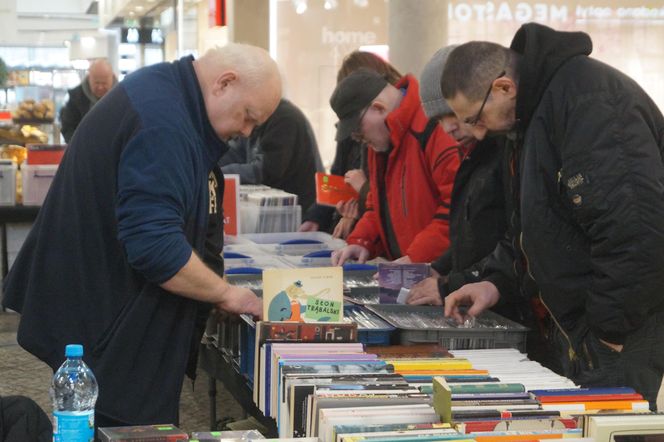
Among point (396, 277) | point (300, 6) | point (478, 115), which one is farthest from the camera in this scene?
Result: point (300, 6)

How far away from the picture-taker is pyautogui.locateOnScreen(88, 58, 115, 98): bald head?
9812 millimetres

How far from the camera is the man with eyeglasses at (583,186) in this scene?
2.58 meters

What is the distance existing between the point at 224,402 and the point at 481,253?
2459mm

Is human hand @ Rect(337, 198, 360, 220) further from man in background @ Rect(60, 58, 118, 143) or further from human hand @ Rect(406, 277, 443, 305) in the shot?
man in background @ Rect(60, 58, 118, 143)

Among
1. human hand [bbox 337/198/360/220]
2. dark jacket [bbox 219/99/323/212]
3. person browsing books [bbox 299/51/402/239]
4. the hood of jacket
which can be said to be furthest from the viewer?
dark jacket [bbox 219/99/323/212]

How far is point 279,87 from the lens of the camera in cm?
288

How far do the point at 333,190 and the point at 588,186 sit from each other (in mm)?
2304

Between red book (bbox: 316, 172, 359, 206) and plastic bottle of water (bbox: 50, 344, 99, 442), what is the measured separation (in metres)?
2.46

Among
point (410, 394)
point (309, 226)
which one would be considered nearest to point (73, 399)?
point (410, 394)

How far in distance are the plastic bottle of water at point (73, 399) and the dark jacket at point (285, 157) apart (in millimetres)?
3737

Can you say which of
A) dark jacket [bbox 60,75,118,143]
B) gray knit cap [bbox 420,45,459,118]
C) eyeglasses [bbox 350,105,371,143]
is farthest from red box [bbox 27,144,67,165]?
gray knit cap [bbox 420,45,459,118]

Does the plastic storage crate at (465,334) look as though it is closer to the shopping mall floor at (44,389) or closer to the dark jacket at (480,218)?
the dark jacket at (480,218)

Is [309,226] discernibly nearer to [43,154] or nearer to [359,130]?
[359,130]

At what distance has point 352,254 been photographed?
4266mm
